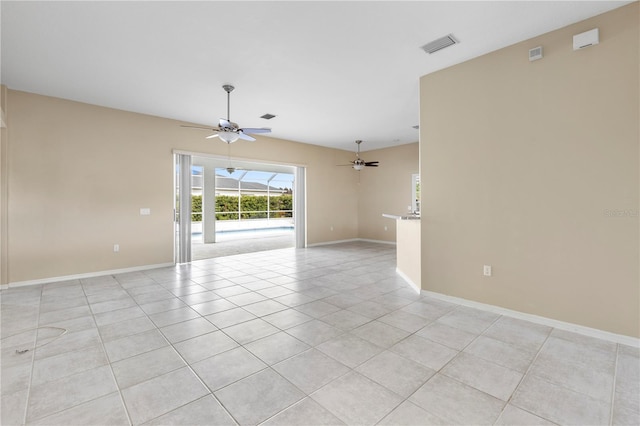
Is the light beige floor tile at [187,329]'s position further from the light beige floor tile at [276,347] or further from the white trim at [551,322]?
the white trim at [551,322]

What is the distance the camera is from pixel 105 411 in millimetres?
1725

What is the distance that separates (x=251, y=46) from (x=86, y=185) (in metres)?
3.97

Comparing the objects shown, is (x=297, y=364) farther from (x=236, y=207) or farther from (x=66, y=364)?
(x=236, y=207)

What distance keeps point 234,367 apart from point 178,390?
0.41 metres

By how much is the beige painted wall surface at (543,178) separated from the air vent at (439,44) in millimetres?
533

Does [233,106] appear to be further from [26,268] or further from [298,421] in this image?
[298,421]

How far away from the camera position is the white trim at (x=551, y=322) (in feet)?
8.33

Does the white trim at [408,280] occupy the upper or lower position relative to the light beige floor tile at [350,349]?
upper

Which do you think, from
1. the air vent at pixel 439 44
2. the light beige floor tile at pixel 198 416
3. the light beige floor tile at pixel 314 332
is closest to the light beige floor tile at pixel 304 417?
the light beige floor tile at pixel 198 416

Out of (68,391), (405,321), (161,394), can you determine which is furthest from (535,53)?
(68,391)

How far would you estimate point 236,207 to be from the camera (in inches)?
523

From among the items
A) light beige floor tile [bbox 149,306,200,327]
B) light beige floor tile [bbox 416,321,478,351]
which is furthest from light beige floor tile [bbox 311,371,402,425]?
light beige floor tile [bbox 149,306,200,327]

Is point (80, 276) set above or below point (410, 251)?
below

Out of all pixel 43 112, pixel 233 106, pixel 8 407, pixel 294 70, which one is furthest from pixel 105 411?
pixel 43 112
